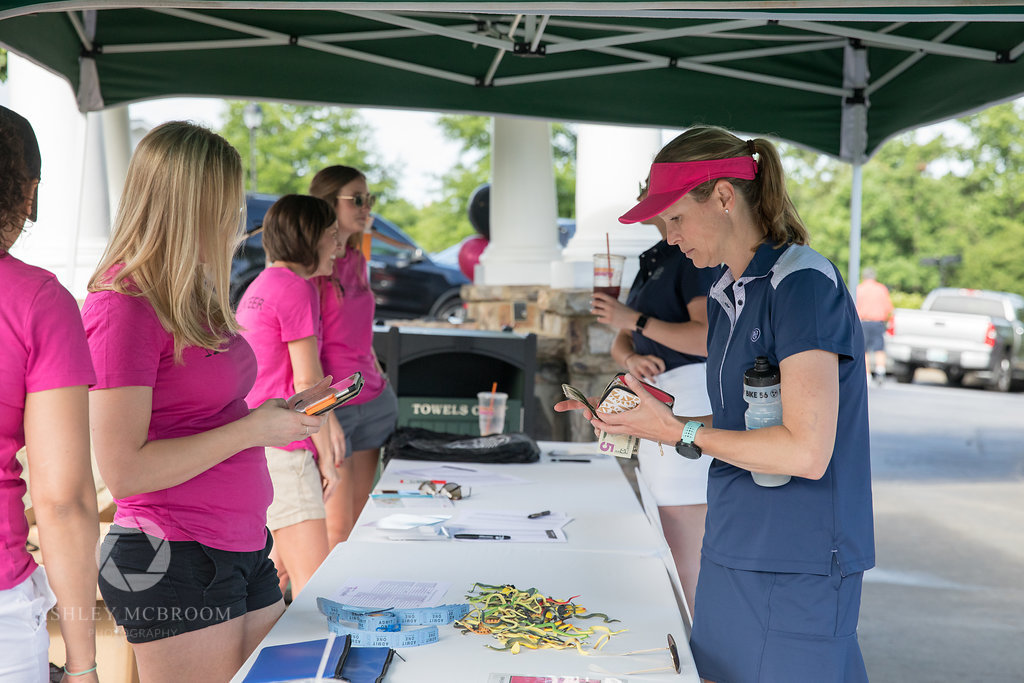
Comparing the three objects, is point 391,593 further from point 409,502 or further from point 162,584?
point 409,502

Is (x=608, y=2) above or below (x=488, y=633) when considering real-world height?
above

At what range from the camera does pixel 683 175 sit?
5.97 ft

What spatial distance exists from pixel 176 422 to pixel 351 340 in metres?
1.62

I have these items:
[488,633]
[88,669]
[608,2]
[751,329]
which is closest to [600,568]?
[488,633]

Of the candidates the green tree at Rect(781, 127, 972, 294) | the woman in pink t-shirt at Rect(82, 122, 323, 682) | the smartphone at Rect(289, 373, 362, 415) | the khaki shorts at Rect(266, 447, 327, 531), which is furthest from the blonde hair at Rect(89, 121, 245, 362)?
the green tree at Rect(781, 127, 972, 294)

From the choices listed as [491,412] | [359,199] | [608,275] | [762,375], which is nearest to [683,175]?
[762,375]

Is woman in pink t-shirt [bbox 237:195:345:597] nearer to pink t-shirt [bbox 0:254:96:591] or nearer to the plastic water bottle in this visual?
pink t-shirt [bbox 0:254:96:591]

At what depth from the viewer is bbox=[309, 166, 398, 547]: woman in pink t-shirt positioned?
3371 mm

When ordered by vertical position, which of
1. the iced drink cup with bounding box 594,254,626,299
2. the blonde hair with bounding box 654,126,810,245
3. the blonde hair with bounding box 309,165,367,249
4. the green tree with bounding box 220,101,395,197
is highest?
the green tree with bounding box 220,101,395,197

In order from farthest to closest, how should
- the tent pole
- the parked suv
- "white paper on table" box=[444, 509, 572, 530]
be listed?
the parked suv
the tent pole
"white paper on table" box=[444, 509, 572, 530]

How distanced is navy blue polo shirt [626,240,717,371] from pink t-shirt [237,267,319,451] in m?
1.13

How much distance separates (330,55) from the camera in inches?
168

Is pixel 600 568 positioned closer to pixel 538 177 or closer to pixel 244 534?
pixel 244 534

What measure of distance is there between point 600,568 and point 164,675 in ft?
3.13
